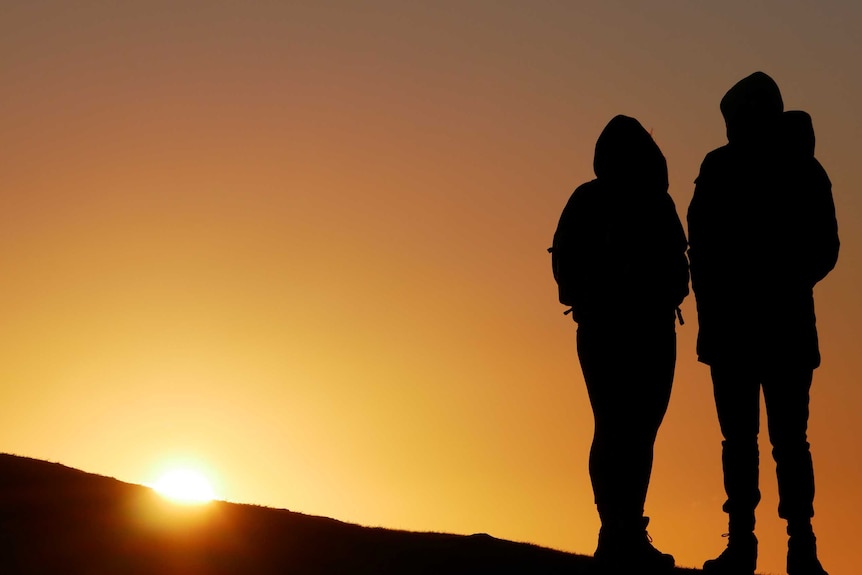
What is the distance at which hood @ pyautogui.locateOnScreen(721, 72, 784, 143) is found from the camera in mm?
9328

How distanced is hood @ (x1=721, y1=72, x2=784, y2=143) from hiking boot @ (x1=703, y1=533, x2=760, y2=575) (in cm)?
338

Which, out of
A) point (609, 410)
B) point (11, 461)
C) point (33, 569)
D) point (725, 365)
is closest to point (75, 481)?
point (11, 461)

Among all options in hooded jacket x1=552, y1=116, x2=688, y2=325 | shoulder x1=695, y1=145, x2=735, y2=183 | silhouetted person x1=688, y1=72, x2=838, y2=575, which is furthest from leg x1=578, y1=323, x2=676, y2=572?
shoulder x1=695, y1=145, x2=735, y2=183

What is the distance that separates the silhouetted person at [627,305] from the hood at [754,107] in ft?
2.77

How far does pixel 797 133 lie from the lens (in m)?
9.29

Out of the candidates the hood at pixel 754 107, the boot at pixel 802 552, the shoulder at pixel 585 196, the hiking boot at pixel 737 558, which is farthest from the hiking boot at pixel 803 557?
the hood at pixel 754 107

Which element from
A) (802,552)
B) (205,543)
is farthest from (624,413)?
(205,543)

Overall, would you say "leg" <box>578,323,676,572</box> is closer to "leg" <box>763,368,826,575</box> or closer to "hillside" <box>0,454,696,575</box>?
"hillside" <box>0,454,696,575</box>

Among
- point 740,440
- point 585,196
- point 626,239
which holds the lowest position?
point 740,440

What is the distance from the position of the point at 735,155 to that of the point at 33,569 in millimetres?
6931

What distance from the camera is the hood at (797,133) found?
929cm

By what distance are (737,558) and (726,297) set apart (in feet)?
7.15

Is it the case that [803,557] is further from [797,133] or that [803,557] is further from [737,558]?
[797,133]

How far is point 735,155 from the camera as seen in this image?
943 cm
